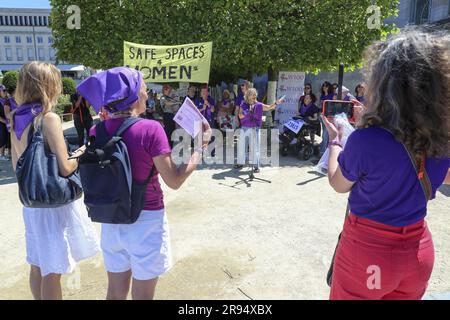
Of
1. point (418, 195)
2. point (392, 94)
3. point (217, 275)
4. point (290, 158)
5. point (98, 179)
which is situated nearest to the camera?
point (392, 94)

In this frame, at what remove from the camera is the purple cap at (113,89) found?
1963 millimetres

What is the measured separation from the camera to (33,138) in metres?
2.25

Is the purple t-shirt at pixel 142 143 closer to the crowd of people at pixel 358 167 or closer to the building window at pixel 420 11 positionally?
the crowd of people at pixel 358 167

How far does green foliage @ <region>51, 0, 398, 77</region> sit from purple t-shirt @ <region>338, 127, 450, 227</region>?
27.3 feet

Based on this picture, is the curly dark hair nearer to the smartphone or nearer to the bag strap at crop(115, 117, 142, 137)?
the smartphone

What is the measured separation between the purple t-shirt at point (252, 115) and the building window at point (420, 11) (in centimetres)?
1625

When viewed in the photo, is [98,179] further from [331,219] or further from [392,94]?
[331,219]

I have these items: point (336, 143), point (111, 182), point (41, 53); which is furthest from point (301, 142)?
→ point (41, 53)

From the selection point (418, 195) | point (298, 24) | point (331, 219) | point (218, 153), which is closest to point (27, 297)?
point (418, 195)

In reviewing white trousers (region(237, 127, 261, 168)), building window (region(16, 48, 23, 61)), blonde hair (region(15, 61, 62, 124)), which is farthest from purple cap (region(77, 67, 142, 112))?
building window (region(16, 48, 23, 61))

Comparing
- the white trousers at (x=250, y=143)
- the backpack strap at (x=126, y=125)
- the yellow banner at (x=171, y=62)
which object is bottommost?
the white trousers at (x=250, y=143)

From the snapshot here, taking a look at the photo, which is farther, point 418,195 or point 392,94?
point 418,195

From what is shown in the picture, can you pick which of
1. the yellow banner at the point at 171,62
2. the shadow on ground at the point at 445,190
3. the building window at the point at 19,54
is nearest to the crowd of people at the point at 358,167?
the yellow banner at the point at 171,62

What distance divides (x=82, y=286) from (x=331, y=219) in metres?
3.27
